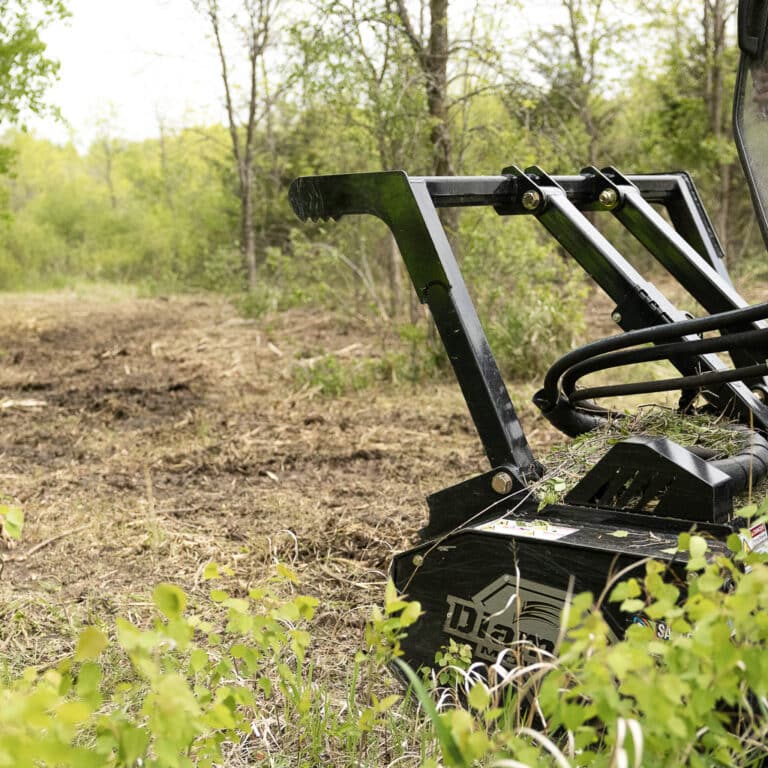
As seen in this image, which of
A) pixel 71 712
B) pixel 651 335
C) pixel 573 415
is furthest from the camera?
pixel 573 415

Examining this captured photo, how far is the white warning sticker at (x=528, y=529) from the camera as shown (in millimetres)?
1874

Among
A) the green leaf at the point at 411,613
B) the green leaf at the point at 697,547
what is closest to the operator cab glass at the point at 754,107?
the green leaf at the point at 697,547

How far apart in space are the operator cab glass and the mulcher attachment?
0.33 meters

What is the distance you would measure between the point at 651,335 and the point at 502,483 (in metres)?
0.51

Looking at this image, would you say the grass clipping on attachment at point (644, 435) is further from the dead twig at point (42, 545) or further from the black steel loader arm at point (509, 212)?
the dead twig at point (42, 545)

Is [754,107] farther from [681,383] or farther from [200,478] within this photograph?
[200,478]

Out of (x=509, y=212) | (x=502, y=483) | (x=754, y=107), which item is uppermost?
(x=754, y=107)

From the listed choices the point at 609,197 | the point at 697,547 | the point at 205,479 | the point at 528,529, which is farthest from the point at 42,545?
the point at 697,547

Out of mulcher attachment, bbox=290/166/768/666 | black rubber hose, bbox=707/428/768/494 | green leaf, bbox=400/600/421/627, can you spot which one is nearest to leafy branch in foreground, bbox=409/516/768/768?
green leaf, bbox=400/600/421/627

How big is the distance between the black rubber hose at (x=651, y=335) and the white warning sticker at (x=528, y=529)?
46cm

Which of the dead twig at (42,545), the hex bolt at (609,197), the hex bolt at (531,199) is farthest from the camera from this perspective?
the dead twig at (42,545)

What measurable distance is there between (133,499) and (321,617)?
1.68m

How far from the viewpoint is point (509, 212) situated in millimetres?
2439

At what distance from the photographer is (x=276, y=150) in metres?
18.2
